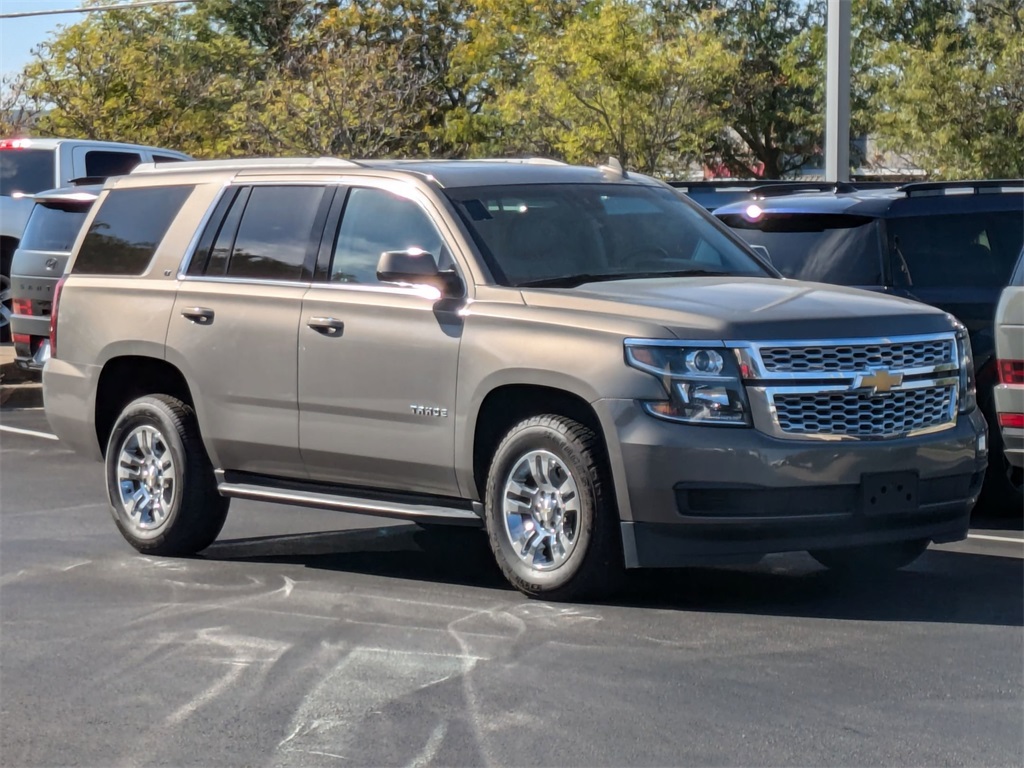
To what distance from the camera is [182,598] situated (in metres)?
7.36

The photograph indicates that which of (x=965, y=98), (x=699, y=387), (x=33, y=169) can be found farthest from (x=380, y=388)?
(x=965, y=98)

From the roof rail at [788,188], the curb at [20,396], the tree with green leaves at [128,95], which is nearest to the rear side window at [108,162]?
the curb at [20,396]

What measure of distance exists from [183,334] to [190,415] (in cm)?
42

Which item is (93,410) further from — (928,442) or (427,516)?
(928,442)

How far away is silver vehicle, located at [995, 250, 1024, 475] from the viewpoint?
8055mm

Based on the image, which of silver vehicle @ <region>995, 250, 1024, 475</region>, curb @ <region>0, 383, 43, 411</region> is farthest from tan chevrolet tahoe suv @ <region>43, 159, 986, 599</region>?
curb @ <region>0, 383, 43, 411</region>

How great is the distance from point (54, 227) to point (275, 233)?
7088mm

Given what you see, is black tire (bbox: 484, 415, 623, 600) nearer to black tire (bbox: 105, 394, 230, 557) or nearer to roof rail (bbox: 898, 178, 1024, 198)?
black tire (bbox: 105, 394, 230, 557)

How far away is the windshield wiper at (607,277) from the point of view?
24.1ft

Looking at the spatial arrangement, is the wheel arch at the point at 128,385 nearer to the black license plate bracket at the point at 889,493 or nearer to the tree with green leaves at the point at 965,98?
the black license plate bracket at the point at 889,493

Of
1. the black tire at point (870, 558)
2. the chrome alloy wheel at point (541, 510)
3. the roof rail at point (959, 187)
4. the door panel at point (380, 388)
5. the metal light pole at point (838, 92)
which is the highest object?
the metal light pole at point (838, 92)

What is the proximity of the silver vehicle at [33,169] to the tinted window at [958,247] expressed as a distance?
432 inches

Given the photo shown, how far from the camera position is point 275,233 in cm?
819

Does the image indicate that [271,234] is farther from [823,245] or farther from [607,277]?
[823,245]
